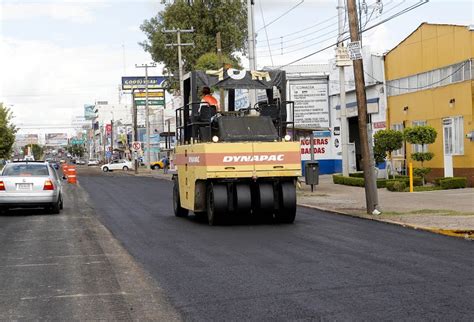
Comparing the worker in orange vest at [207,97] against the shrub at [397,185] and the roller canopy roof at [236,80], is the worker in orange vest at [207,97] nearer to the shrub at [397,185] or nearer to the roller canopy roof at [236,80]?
the roller canopy roof at [236,80]

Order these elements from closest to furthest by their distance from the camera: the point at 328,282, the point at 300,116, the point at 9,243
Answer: the point at 328,282, the point at 9,243, the point at 300,116

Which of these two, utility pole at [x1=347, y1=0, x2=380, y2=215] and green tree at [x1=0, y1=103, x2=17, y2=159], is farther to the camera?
green tree at [x1=0, y1=103, x2=17, y2=159]

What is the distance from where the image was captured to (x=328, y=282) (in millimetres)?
8648

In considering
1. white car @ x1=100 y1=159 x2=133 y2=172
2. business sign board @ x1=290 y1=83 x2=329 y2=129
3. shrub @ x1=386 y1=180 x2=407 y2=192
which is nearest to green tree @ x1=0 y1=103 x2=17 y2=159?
white car @ x1=100 y1=159 x2=133 y2=172

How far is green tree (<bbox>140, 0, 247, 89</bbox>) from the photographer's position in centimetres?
5916

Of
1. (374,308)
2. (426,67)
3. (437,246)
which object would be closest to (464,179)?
(426,67)

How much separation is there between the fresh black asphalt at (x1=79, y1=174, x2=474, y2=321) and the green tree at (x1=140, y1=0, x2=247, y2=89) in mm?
44706

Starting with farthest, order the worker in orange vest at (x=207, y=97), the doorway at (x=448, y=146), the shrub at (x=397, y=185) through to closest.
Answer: the doorway at (x=448, y=146)
the shrub at (x=397, y=185)
the worker in orange vest at (x=207, y=97)

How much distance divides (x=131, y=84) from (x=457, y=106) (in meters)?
84.0

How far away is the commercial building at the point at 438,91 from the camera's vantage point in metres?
28.7

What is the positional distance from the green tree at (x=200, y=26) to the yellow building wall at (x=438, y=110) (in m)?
26.5

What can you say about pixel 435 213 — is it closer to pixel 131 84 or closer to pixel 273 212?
pixel 273 212

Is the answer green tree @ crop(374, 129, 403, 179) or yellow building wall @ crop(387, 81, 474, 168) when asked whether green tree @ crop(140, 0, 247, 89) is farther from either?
green tree @ crop(374, 129, 403, 179)

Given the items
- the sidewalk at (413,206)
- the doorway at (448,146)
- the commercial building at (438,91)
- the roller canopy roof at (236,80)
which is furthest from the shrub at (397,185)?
the roller canopy roof at (236,80)
